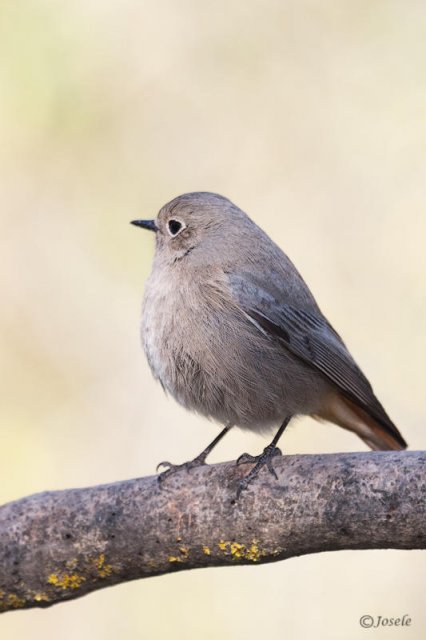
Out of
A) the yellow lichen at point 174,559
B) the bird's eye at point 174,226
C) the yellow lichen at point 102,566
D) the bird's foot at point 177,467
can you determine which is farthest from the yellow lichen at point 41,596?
the bird's eye at point 174,226

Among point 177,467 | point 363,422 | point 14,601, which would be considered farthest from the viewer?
point 363,422

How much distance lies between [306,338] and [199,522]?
1407 millimetres

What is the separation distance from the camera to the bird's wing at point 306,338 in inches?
204

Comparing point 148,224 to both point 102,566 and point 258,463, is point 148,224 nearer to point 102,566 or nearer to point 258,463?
point 258,463

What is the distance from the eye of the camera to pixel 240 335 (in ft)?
16.6

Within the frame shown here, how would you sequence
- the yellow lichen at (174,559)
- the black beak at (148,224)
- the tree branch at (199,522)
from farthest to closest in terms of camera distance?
1. the black beak at (148,224)
2. the yellow lichen at (174,559)
3. the tree branch at (199,522)

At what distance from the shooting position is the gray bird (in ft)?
16.5

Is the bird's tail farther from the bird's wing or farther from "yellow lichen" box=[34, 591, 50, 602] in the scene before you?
"yellow lichen" box=[34, 591, 50, 602]

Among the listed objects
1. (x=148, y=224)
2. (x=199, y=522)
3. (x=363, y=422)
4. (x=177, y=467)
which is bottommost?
(x=199, y=522)

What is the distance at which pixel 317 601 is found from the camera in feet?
20.3

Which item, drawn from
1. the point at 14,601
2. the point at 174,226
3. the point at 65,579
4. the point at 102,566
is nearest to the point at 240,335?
the point at 174,226

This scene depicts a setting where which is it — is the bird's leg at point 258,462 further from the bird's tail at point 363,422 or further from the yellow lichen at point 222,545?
the bird's tail at point 363,422

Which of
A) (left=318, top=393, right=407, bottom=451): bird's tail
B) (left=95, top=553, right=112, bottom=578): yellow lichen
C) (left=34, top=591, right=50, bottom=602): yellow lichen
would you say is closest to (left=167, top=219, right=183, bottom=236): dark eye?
(left=318, top=393, right=407, bottom=451): bird's tail

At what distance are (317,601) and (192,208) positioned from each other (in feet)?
8.10
